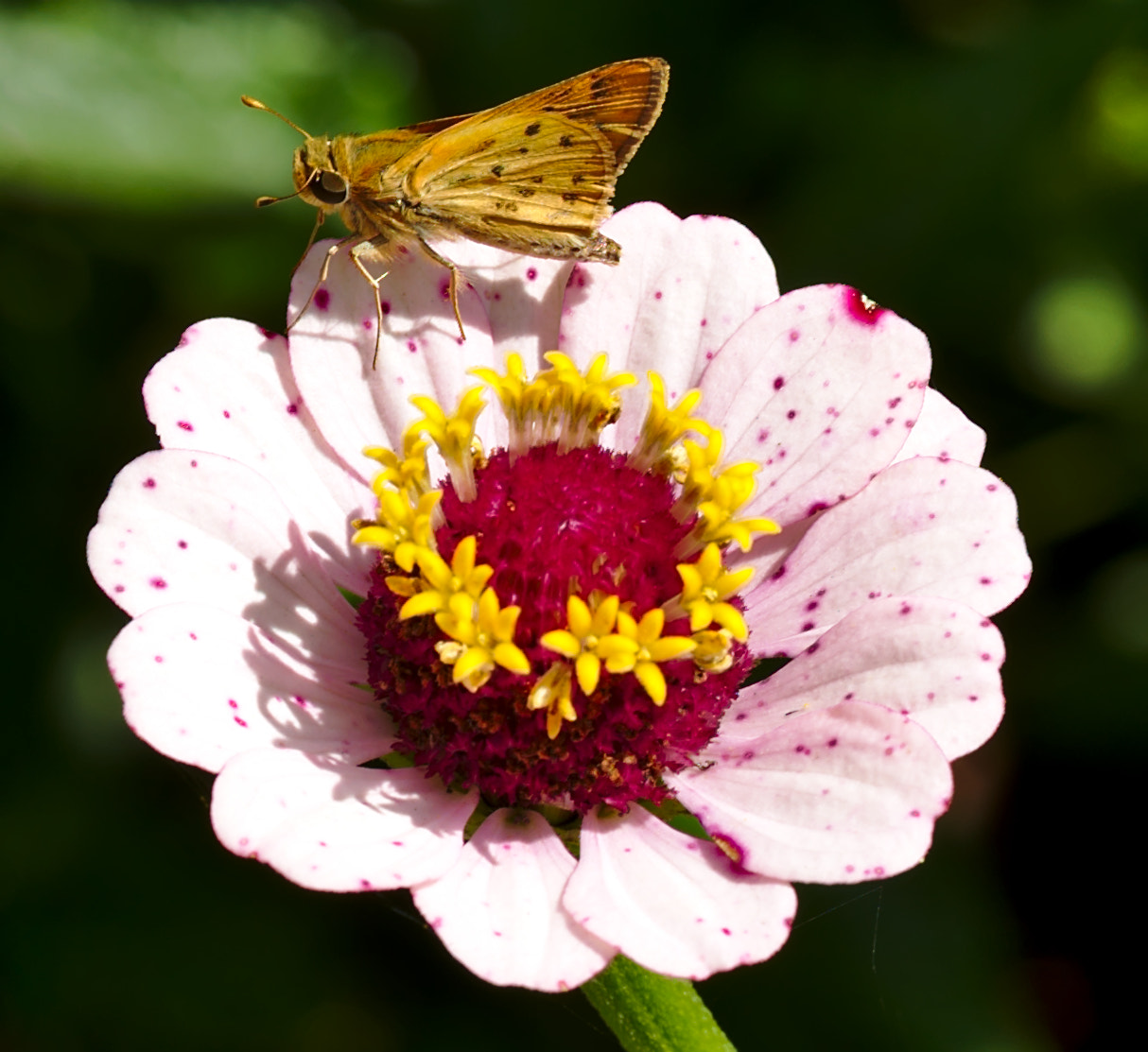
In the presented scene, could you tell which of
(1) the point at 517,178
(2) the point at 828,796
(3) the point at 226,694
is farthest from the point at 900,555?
(3) the point at 226,694

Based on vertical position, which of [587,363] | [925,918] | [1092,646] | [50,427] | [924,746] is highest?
[587,363]

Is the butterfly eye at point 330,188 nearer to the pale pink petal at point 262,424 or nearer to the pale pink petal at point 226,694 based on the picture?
the pale pink petal at point 262,424

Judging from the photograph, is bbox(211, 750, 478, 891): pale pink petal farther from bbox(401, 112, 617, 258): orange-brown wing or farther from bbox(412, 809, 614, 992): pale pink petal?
bbox(401, 112, 617, 258): orange-brown wing

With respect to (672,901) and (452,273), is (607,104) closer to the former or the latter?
(452,273)

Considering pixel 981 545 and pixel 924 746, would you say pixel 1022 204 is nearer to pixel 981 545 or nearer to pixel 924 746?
pixel 981 545

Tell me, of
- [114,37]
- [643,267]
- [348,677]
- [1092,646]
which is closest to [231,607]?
[348,677]

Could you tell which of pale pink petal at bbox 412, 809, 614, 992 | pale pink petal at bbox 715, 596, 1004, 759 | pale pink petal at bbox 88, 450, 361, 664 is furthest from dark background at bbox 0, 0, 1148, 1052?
pale pink petal at bbox 715, 596, 1004, 759
